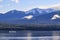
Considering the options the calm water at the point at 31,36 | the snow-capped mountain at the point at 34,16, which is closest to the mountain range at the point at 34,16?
the snow-capped mountain at the point at 34,16

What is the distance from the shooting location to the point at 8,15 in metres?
15.1

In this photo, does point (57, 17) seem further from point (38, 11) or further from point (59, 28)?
point (59, 28)

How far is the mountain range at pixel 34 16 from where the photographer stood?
48.4ft

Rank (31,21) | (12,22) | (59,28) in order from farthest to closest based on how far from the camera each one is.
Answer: (31,21)
(12,22)
(59,28)

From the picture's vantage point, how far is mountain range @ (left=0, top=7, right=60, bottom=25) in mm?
14743

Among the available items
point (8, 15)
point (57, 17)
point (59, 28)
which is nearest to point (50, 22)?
point (57, 17)

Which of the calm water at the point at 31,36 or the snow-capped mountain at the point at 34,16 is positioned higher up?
the snow-capped mountain at the point at 34,16

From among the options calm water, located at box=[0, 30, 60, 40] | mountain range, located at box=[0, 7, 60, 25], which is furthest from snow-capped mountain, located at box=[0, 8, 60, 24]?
calm water, located at box=[0, 30, 60, 40]

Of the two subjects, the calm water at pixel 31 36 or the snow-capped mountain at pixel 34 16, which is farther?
the snow-capped mountain at pixel 34 16

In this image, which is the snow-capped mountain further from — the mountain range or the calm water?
the calm water

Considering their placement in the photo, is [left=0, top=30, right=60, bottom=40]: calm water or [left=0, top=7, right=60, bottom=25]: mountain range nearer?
[left=0, top=30, right=60, bottom=40]: calm water

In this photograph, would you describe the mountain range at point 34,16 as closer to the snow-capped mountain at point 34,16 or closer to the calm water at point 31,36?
the snow-capped mountain at point 34,16

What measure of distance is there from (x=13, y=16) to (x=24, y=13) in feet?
2.72

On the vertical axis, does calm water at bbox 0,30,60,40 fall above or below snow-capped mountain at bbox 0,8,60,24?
below
